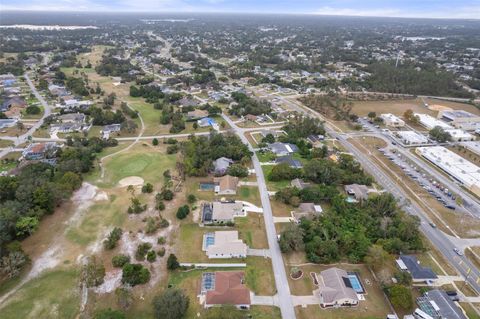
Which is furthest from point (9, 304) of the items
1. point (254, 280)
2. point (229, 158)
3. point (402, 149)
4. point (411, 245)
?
point (402, 149)

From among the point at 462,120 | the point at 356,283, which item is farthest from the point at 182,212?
the point at 462,120

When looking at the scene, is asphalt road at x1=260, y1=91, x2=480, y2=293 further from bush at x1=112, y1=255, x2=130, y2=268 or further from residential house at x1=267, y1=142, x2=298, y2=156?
bush at x1=112, y1=255, x2=130, y2=268

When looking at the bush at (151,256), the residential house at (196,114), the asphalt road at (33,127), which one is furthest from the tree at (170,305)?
the residential house at (196,114)

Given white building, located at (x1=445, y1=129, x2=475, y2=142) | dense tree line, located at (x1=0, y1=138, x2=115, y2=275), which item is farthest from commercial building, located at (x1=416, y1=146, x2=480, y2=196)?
dense tree line, located at (x1=0, y1=138, x2=115, y2=275)

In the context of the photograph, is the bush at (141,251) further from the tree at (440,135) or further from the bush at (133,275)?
the tree at (440,135)

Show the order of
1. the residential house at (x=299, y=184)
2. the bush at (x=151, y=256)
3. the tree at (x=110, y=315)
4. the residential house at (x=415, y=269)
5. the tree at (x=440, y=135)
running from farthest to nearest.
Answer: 1. the tree at (x=440, y=135)
2. the residential house at (x=299, y=184)
3. the bush at (x=151, y=256)
4. the residential house at (x=415, y=269)
5. the tree at (x=110, y=315)

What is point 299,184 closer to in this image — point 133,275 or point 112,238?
point 133,275
